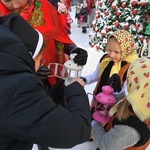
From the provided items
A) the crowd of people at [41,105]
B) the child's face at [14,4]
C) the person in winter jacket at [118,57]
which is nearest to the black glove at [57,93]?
the crowd of people at [41,105]

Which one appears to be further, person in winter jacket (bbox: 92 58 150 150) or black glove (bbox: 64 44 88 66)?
black glove (bbox: 64 44 88 66)

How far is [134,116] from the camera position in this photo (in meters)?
1.43

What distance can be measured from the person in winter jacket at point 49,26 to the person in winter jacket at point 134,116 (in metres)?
0.48

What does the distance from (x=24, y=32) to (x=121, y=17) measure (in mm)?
4260

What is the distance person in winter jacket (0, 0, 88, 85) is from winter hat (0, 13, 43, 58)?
2.25 ft

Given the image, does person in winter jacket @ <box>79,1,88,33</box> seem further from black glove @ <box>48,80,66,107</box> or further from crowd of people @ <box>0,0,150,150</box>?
black glove @ <box>48,80,66,107</box>

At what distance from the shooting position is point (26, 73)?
34.2 inches

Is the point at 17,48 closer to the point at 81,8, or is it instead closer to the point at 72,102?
the point at 72,102

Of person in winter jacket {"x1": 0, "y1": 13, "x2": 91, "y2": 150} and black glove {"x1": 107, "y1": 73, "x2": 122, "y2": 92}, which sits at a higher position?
person in winter jacket {"x1": 0, "y1": 13, "x2": 91, "y2": 150}

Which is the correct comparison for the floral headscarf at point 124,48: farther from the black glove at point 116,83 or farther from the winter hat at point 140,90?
the winter hat at point 140,90

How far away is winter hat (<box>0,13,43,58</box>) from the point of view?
39.3 inches

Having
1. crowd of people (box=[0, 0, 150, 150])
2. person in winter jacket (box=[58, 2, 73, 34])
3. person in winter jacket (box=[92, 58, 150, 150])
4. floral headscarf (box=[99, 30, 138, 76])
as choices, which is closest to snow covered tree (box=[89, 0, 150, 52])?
person in winter jacket (box=[58, 2, 73, 34])

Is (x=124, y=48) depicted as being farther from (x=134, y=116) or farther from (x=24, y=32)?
(x=24, y=32)

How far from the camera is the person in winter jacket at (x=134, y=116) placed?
1.30 m
